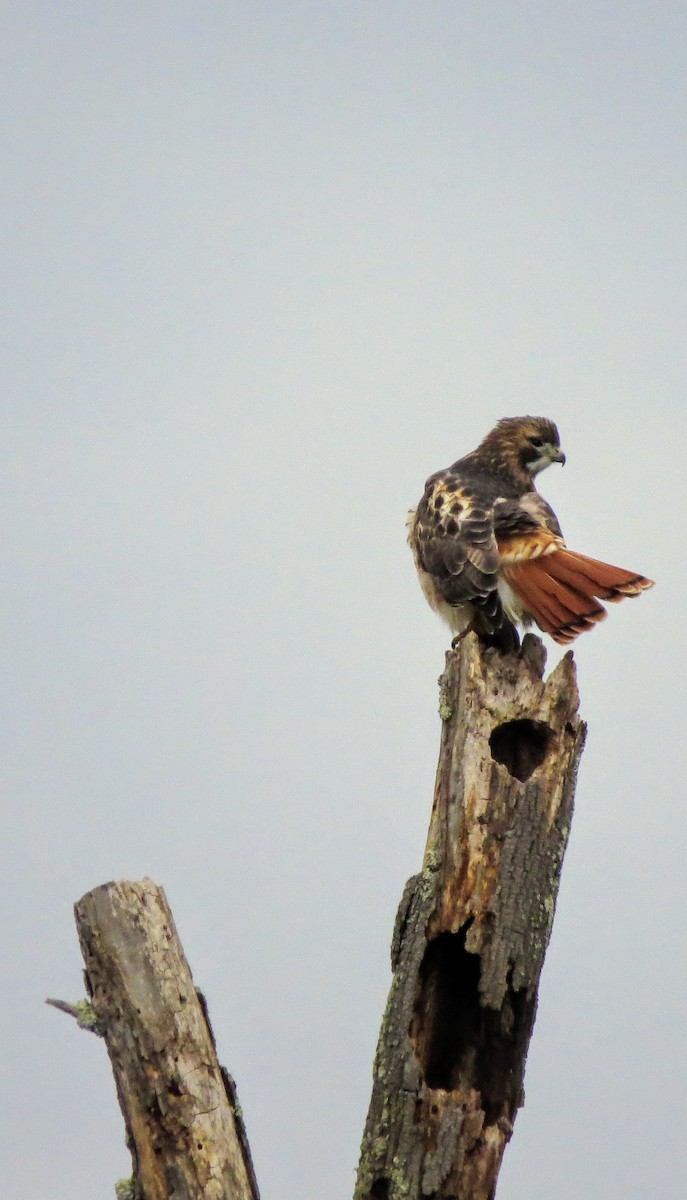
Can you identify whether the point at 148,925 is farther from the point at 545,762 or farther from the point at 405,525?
the point at 405,525

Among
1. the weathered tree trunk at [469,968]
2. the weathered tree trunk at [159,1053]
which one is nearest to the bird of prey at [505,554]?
the weathered tree trunk at [469,968]

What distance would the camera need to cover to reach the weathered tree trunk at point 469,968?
3.90 metres

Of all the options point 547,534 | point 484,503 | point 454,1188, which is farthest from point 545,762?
point 484,503

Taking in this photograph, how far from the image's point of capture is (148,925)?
4.13 m

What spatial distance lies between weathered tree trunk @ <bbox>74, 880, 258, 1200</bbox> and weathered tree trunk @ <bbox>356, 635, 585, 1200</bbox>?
0.45m

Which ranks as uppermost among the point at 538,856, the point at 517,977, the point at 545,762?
the point at 545,762

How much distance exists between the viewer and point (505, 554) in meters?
6.01

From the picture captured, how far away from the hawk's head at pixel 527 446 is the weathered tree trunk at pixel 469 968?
121 inches

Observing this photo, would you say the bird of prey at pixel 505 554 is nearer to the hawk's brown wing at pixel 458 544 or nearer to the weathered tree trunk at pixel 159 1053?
the hawk's brown wing at pixel 458 544

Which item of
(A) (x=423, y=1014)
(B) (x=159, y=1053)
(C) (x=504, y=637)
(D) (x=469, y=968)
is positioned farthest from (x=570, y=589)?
(B) (x=159, y=1053)

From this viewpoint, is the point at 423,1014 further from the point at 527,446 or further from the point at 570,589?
the point at 527,446

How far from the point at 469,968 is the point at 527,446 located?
3.84 meters

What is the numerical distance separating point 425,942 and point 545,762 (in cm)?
72

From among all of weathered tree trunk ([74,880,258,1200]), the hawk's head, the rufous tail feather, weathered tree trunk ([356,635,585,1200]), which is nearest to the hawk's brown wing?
the rufous tail feather
